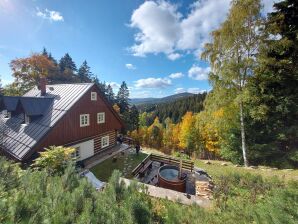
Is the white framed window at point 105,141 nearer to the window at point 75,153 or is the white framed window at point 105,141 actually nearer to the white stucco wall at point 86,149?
the white stucco wall at point 86,149

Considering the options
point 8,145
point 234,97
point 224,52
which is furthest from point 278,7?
point 8,145

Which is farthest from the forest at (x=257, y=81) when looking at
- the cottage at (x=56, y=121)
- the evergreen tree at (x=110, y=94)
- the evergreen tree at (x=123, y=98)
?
the evergreen tree at (x=110, y=94)

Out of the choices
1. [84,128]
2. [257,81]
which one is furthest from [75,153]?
[257,81]

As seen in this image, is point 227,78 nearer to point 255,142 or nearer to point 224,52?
point 224,52

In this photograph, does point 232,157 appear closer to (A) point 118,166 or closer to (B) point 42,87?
(A) point 118,166

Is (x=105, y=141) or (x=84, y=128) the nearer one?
(x=84, y=128)

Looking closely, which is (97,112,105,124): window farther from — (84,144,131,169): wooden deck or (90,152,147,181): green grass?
(90,152,147,181): green grass

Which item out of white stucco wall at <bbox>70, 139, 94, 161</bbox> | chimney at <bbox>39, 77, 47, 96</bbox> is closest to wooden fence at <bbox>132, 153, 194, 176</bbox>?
white stucco wall at <bbox>70, 139, 94, 161</bbox>
